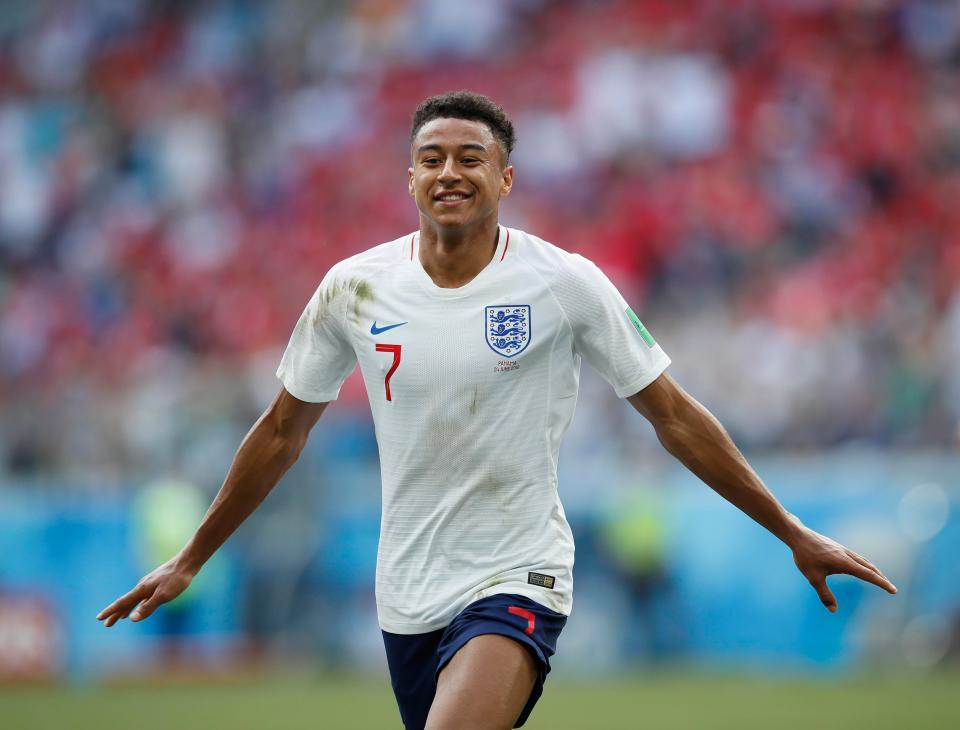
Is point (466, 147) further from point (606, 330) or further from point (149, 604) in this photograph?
point (149, 604)

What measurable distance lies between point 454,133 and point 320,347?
33.8 inches

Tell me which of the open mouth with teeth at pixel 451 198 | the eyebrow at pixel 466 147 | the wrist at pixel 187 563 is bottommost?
the wrist at pixel 187 563

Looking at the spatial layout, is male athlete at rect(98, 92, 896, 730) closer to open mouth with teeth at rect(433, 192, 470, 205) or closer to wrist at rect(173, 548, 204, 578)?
open mouth with teeth at rect(433, 192, 470, 205)

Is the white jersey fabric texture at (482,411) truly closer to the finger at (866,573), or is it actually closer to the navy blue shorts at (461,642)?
the navy blue shorts at (461,642)

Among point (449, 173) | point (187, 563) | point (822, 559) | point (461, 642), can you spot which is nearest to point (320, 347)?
point (449, 173)

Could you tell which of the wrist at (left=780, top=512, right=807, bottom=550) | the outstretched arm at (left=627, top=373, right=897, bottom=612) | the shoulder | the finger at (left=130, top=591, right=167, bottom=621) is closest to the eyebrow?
the shoulder

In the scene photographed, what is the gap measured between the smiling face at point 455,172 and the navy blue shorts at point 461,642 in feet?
4.03

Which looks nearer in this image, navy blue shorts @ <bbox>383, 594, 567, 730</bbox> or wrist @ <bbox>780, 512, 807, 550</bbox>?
navy blue shorts @ <bbox>383, 594, 567, 730</bbox>

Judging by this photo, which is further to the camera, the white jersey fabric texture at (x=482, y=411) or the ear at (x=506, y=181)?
the ear at (x=506, y=181)

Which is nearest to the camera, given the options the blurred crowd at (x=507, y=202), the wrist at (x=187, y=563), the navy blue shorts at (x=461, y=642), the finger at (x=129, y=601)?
the navy blue shorts at (x=461, y=642)

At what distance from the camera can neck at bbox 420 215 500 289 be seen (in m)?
4.88

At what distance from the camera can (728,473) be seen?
4.83m

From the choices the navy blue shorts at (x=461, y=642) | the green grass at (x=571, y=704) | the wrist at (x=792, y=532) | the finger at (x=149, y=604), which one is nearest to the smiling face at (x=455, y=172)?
the navy blue shorts at (x=461, y=642)

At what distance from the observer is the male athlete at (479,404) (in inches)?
186
